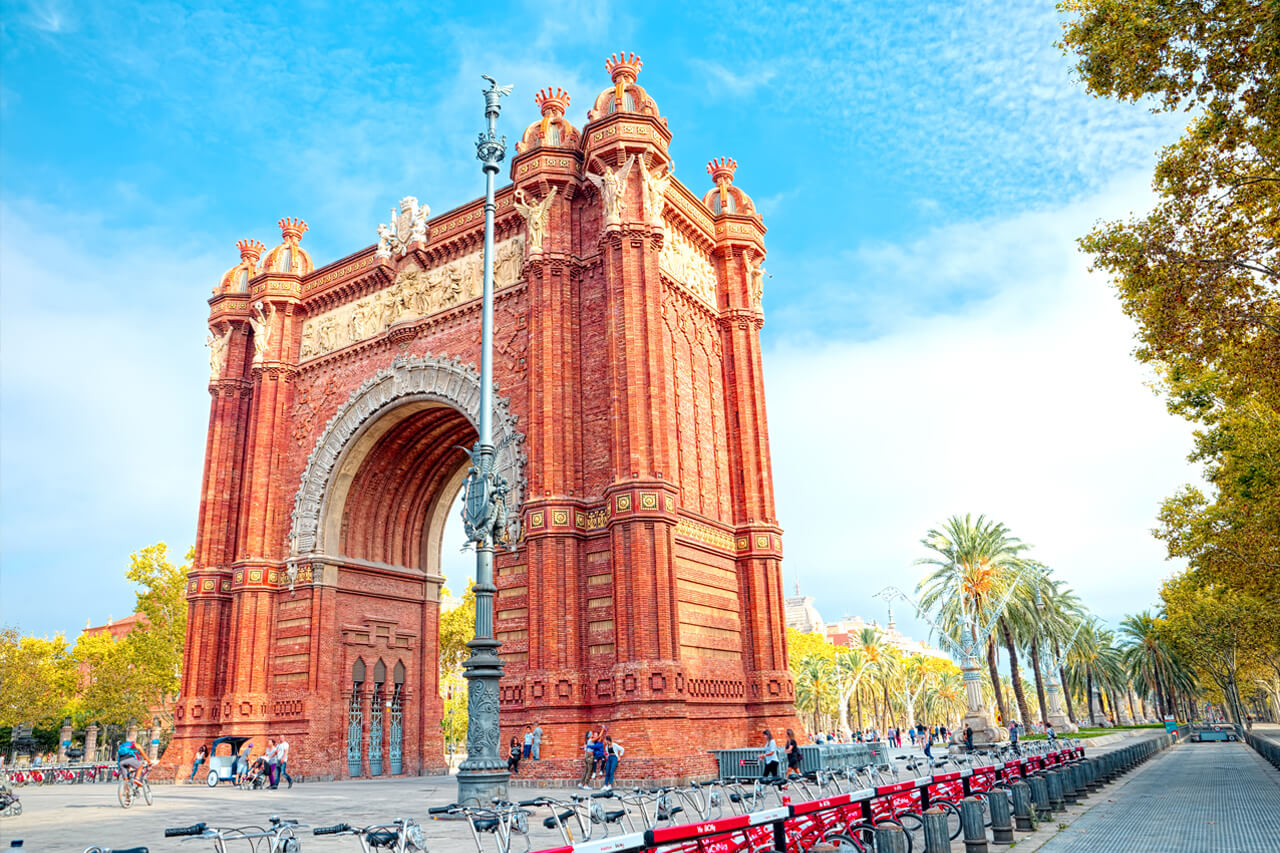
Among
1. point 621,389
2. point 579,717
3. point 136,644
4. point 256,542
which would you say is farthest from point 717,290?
point 136,644

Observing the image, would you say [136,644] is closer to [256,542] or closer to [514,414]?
[256,542]

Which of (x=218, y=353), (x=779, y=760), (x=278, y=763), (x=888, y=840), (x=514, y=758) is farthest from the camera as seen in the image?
(x=218, y=353)

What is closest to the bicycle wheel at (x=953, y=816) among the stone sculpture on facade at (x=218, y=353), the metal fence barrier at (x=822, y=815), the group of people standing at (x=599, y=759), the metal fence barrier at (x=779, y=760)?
the metal fence barrier at (x=822, y=815)

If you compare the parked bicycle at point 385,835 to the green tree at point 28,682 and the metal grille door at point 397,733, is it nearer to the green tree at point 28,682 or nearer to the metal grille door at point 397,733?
the metal grille door at point 397,733

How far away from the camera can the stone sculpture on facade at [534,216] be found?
84.9 ft

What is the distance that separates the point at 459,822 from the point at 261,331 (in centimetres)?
2383

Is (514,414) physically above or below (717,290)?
below

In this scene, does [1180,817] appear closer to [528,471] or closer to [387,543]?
[528,471]

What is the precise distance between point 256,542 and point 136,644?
2074 cm

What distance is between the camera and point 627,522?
22.2 metres

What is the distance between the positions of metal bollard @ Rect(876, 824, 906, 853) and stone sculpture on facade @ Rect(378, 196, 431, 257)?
87.6 feet

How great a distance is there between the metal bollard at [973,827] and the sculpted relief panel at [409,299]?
839 inches

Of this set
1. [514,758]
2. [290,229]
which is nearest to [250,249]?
[290,229]

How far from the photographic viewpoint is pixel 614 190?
2495 cm
